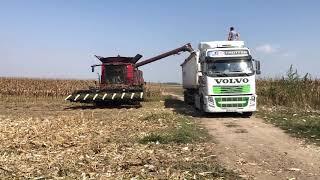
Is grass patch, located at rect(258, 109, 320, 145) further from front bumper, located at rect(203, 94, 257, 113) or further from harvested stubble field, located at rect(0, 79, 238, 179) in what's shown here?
harvested stubble field, located at rect(0, 79, 238, 179)

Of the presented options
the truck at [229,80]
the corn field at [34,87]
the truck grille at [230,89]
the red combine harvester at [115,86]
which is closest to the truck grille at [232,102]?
the truck at [229,80]

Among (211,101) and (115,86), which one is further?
(115,86)

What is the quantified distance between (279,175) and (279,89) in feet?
71.9

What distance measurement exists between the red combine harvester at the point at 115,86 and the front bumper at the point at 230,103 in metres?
5.57

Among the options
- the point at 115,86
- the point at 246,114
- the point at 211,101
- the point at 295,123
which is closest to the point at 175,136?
the point at 295,123

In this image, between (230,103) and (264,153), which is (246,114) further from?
(264,153)

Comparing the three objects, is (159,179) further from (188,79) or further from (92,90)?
(188,79)

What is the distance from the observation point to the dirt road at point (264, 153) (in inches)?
388

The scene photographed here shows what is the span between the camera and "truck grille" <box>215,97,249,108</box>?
2256 centimetres

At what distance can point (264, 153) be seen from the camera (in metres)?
12.1

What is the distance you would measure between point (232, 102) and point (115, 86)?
29.6ft

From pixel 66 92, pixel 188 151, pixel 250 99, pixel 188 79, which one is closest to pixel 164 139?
pixel 188 151

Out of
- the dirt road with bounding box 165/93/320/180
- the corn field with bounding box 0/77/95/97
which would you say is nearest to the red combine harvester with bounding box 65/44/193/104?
the dirt road with bounding box 165/93/320/180

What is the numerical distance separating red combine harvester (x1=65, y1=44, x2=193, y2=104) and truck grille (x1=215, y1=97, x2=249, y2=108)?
228 inches
